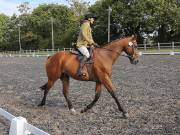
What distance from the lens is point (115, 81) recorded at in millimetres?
19266

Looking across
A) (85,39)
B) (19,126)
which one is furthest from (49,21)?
(19,126)

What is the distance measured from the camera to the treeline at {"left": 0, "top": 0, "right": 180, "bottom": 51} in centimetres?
7762

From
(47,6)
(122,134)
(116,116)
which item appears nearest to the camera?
(122,134)

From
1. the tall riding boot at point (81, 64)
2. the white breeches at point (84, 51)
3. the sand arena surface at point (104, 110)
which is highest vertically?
the white breeches at point (84, 51)

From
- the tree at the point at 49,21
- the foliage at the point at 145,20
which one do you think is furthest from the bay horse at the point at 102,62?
the tree at the point at 49,21

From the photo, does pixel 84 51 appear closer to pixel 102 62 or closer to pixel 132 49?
pixel 102 62

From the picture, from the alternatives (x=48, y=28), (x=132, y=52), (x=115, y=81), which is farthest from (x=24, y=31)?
(x=132, y=52)

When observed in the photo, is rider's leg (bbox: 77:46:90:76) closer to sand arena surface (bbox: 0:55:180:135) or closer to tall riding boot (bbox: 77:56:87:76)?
tall riding boot (bbox: 77:56:87:76)

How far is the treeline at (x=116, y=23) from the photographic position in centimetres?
7762

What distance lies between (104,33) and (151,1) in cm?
1100

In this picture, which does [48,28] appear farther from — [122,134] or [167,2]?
[122,134]

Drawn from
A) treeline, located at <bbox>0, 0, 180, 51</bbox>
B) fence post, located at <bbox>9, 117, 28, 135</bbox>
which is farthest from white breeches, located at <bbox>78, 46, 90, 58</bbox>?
treeline, located at <bbox>0, 0, 180, 51</bbox>

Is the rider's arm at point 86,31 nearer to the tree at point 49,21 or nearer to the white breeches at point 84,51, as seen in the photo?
the white breeches at point 84,51

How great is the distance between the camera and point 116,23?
83.7m
